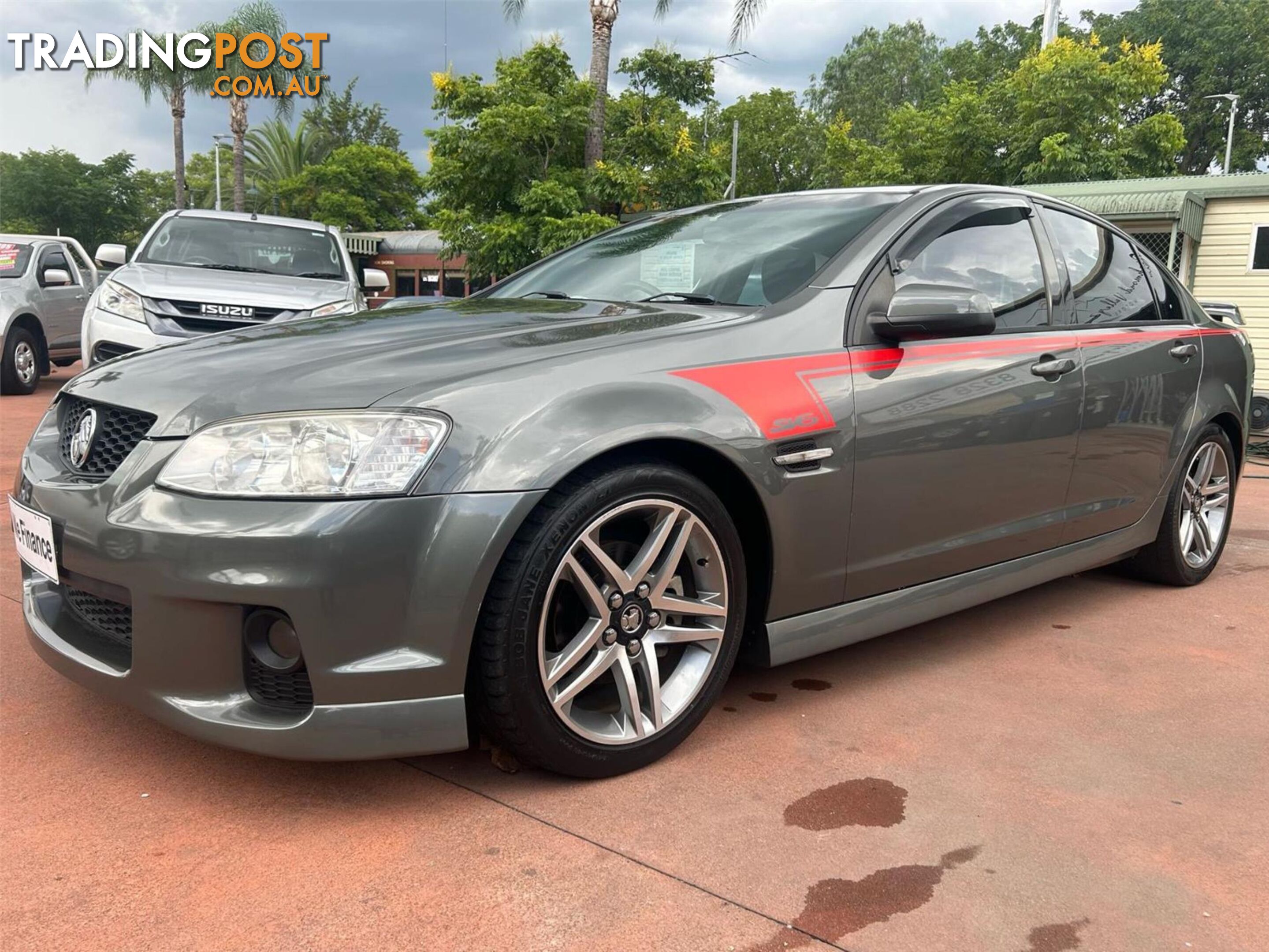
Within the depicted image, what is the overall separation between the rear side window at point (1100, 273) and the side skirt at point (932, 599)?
75 centimetres

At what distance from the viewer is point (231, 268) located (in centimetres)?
754

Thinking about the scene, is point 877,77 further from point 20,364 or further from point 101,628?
point 101,628

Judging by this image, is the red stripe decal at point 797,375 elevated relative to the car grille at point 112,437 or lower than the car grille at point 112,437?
elevated

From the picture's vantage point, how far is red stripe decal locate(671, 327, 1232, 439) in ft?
8.13

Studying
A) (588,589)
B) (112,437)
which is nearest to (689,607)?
(588,589)

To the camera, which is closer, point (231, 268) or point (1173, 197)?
point (231, 268)

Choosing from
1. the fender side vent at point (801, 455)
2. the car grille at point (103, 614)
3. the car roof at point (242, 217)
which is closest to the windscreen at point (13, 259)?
the car roof at point (242, 217)

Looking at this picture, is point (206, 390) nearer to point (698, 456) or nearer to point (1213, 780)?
point (698, 456)

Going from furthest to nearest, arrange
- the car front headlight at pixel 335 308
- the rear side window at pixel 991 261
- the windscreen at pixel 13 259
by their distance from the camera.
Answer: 1. the windscreen at pixel 13 259
2. the car front headlight at pixel 335 308
3. the rear side window at pixel 991 261

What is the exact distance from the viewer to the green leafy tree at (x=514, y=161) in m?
13.6

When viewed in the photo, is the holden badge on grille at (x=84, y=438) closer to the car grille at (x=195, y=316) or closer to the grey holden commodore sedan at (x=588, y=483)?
the grey holden commodore sedan at (x=588, y=483)

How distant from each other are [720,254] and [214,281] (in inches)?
197

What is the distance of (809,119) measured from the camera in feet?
139

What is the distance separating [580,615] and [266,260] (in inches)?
250
